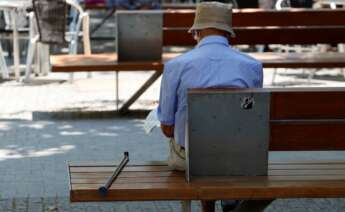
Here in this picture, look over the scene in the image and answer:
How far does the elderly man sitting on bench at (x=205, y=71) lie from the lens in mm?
5020

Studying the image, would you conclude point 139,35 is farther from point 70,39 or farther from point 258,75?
point 258,75

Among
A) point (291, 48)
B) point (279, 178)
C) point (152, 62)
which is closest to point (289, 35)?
point (152, 62)

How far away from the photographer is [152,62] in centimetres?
984

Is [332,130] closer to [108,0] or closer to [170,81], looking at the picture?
[170,81]

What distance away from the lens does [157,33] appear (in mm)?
9883

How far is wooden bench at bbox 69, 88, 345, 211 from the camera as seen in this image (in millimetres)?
4688

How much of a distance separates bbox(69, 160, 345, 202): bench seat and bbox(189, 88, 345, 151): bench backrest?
0.60 feet

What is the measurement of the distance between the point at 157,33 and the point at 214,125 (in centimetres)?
517

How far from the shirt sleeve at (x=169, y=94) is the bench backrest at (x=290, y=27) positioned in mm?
5311

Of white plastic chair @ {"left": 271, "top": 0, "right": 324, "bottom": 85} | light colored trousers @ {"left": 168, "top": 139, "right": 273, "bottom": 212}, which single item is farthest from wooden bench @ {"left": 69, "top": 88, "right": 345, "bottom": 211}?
A: white plastic chair @ {"left": 271, "top": 0, "right": 324, "bottom": 85}

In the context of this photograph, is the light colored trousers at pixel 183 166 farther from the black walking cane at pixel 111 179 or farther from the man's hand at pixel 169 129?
the black walking cane at pixel 111 179

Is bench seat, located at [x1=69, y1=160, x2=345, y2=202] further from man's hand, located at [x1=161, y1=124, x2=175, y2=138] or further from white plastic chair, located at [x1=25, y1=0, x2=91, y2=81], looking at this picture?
white plastic chair, located at [x1=25, y1=0, x2=91, y2=81]

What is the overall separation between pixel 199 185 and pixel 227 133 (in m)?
0.29

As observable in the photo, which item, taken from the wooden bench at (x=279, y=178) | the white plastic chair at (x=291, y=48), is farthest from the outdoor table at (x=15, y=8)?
the wooden bench at (x=279, y=178)
